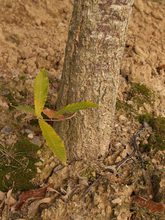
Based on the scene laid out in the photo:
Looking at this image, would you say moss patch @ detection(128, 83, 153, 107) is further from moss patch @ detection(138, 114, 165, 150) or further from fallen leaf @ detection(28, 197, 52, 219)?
fallen leaf @ detection(28, 197, 52, 219)

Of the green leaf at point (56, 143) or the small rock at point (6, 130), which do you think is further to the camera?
the small rock at point (6, 130)

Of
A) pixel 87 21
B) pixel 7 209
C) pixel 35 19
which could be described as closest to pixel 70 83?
pixel 87 21

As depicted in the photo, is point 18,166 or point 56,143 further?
point 18,166

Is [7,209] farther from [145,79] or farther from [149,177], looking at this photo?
[145,79]

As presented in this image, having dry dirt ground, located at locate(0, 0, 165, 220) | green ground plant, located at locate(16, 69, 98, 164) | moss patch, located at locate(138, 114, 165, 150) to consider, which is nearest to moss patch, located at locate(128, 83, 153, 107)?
dry dirt ground, located at locate(0, 0, 165, 220)

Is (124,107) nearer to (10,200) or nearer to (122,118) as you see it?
(122,118)

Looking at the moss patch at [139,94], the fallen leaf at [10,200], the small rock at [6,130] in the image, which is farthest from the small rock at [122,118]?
the fallen leaf at [10,200]

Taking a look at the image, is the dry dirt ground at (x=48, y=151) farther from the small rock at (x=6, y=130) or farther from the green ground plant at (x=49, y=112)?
the green ground plant at (x=49, y=112)

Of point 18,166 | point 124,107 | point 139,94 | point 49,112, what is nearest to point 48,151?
point 18,166
